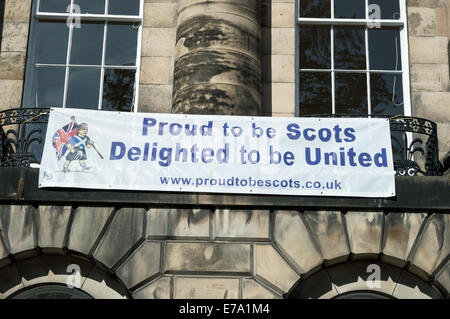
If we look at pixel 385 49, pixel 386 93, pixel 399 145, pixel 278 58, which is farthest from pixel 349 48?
pixel 399 145

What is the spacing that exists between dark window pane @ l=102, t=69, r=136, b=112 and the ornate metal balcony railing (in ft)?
3.66

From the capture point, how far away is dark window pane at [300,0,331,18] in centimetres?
1145

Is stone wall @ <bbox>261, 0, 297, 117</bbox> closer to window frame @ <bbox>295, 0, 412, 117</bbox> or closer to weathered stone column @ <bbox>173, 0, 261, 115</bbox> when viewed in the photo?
window frame @ <bbox>295, 0, 412, 117</bbox>

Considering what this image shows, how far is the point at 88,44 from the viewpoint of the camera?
36.7 feet

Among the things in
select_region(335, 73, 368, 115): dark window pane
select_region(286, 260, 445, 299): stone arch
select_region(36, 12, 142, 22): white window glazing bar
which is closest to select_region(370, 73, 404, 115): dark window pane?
select_region(335, 73, 368, 115): dark window pane

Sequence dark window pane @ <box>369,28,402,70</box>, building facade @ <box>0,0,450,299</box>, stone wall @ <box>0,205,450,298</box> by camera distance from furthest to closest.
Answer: dark window pane @ <box>369,28,402,70</box> < building facade @ <box>0,0,450,299</box> < stone wall @ <box>0,205,450,298</box>

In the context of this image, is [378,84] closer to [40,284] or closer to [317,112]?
[317,112]

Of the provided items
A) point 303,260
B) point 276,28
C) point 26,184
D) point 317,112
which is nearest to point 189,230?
point 303,260

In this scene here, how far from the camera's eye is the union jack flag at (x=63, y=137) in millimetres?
9250

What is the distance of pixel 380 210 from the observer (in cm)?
916

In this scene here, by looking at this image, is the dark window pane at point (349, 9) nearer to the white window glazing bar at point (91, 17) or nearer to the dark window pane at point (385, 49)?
the dark window pane at point (385, 49)

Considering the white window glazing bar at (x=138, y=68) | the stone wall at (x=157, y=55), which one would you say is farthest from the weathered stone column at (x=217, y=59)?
the white window glazing bar at (x=138, y=68)

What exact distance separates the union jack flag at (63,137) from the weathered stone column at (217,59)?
1.48m

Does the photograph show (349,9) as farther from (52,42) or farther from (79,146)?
(79,146)
